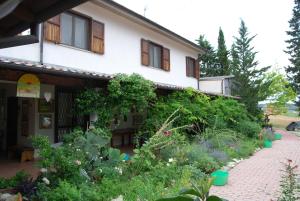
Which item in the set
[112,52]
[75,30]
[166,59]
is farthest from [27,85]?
[166,59]

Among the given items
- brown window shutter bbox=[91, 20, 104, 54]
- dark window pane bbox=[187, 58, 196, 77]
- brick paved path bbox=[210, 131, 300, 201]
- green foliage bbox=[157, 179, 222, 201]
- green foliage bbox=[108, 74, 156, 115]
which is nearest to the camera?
green foliage bbox=[157, 179, 222, 201]

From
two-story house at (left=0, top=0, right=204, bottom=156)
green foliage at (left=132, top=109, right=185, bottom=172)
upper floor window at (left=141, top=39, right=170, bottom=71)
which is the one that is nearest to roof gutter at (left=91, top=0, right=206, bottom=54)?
two-story house at (left=0, top=0, right=204, bottom=156)

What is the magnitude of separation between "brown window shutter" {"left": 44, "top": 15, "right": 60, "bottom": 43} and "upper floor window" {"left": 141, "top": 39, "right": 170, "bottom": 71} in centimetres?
531

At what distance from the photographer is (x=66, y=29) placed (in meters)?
11.8

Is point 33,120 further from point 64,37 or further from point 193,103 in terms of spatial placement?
point 193,103

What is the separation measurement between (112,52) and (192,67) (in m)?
9.03

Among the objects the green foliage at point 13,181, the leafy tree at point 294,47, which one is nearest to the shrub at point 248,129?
the green foliage at point 13,181

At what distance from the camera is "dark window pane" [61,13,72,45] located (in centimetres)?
1156

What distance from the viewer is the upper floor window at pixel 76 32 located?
35.9ft

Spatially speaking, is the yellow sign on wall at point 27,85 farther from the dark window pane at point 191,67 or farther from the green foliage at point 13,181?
the dark window pane at point 191,67

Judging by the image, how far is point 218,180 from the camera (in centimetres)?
862

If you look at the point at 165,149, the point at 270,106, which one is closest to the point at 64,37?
the point at 165,149

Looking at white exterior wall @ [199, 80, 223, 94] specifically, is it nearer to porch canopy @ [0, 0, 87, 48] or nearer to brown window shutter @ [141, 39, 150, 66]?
brown window shutter @ [141, 39, 150, 66]

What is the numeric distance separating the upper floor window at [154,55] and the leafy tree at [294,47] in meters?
27.9
